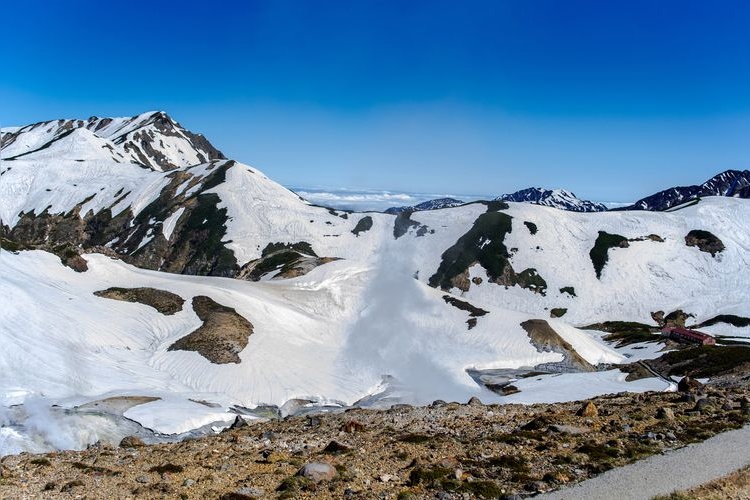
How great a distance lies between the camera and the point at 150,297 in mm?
82938

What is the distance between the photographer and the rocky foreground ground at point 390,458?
2228 cm

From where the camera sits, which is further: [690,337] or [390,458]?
[690,337]

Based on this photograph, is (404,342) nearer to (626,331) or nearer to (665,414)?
(665,414)

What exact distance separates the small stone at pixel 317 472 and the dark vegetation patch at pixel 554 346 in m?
81.8

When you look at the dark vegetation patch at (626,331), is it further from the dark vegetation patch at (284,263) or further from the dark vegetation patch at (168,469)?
the dark vegetation patch at (168,469)

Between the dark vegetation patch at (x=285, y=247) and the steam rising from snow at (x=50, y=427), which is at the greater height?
the dark vegetation patch at (x=285, y=247)

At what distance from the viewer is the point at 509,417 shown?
37312 mm

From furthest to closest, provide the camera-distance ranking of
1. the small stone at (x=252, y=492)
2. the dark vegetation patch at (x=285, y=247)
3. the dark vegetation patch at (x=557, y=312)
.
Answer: the dark vegetation patch at (x=285, y=247) → the dark vegetation patch at (x=557, y=312) → the small stone at (x=252, y=492)

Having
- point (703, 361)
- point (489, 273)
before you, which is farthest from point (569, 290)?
point (703, 361)

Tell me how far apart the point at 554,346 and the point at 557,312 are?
77.8 metres

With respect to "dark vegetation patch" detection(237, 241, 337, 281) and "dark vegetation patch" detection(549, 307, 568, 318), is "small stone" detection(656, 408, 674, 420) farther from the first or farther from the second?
"dark vegetation patch" detection(549, 307, 568, 318)

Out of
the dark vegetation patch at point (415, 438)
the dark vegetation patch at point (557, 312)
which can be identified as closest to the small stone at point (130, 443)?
the dark vegetation patch at point (415, 438)

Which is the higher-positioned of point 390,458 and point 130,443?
point 390,458

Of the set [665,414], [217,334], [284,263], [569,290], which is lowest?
[569,290]
